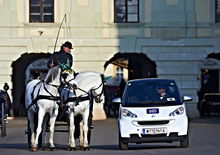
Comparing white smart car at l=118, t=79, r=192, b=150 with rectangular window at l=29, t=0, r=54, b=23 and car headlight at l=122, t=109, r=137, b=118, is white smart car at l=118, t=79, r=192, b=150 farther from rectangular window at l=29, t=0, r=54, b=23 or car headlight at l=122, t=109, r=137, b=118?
rectangular window at l=29, t=0, r=54, b=23

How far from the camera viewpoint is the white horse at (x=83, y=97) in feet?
60.8

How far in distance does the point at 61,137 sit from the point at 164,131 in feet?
25.9

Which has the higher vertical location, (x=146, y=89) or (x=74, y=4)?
(x=74, y=4)

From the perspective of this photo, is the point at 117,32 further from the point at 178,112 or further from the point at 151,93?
the point at 178,112

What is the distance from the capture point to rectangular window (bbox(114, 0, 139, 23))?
39.2 metres

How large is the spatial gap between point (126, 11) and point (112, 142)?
17.0 meters

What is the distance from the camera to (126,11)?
3925 cm

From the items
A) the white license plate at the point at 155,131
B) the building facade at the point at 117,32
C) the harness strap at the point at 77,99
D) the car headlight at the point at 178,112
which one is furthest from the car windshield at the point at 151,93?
the building facade at the point at 117,32

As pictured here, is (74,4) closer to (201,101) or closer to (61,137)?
(201,101)

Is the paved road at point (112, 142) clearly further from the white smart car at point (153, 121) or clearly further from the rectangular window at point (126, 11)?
the rectangular window at point (126, 11)

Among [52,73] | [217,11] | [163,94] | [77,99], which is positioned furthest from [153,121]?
[217,11]

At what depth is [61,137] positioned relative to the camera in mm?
25891

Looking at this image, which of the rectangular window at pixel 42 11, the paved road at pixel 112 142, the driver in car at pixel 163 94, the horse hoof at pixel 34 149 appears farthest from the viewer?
the rectangular window at pixel 42 11

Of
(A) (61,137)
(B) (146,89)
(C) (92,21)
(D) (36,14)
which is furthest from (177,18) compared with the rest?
(B) (146,89)
